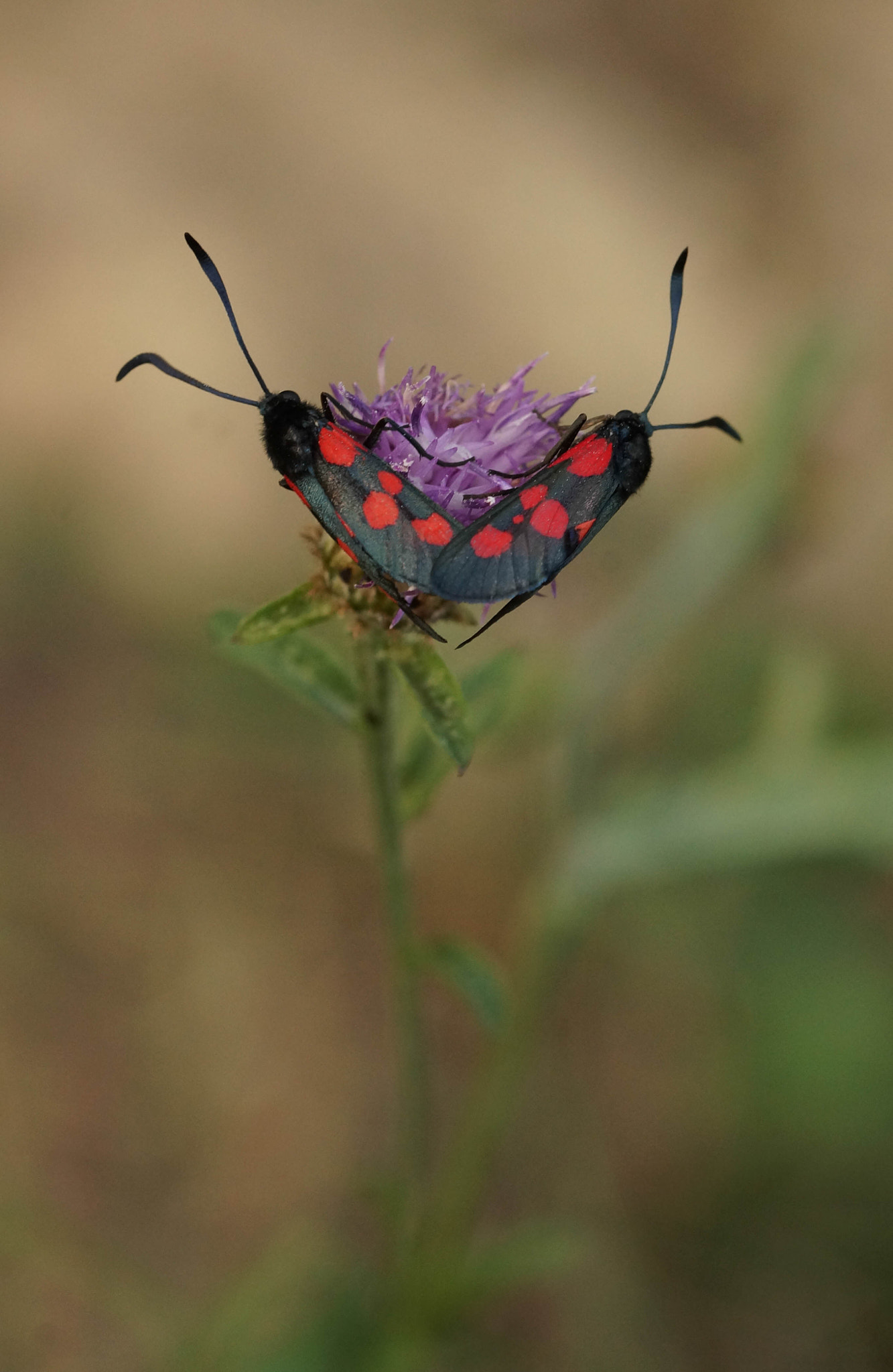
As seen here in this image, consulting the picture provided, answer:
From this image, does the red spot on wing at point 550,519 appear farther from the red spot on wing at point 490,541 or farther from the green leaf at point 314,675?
the green leaf at point 314,675

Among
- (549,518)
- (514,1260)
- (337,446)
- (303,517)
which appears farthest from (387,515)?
(303,517)

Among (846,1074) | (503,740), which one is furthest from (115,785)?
(846,1074)

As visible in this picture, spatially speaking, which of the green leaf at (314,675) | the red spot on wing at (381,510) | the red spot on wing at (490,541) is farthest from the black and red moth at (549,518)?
the green leaf at (314,675)

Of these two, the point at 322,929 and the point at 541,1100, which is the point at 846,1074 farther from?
the point at 322,929

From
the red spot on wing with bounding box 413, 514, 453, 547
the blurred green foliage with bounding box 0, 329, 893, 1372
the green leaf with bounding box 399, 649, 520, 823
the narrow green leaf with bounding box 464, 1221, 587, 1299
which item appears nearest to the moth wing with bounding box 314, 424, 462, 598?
the red spot on wing with bounding box 413, 514, 453, 547

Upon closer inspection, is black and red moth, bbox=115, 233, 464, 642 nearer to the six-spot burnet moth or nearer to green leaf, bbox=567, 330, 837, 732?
the six-spot burnet moth

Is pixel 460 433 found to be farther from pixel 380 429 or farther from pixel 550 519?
pixel 550 519
